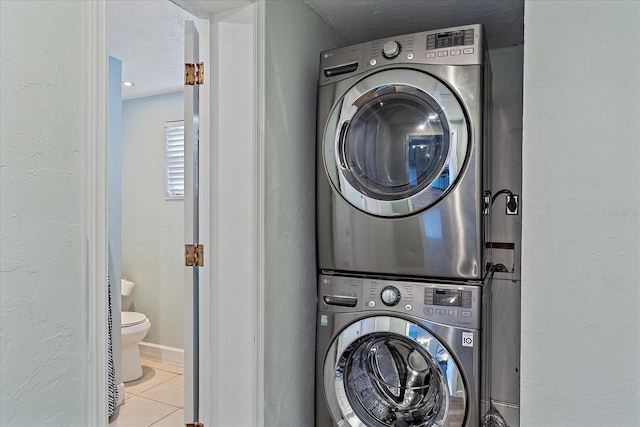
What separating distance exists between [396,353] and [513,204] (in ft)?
3.61

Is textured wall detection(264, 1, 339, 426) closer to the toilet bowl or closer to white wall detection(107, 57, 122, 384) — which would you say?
white wall detection(107, 57, 122, 384)

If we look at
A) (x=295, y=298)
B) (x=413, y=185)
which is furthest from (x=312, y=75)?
(x=295, y=298)

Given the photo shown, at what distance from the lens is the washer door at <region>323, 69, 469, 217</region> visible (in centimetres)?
160

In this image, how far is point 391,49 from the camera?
5.54 ft

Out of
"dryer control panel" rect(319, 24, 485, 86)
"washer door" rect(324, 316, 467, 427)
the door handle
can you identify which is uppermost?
"dryer control panel" rect(319, 24, 485, 86)

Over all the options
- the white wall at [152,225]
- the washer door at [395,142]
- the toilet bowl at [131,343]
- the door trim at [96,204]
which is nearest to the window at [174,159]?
the white wall at [152,225]

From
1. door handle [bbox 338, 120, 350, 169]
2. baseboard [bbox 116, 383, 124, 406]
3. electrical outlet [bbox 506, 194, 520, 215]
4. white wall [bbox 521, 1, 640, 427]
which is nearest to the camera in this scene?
white wall [bbox 521, 1, 640, 427]

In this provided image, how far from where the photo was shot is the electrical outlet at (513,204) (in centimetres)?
229

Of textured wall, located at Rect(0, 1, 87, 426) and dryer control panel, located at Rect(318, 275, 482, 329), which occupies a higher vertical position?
textured wall, located at Rect(0, 1, 87, 426)

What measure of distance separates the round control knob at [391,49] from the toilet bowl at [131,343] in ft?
9.02

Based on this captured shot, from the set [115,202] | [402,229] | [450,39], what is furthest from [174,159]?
[450,39]

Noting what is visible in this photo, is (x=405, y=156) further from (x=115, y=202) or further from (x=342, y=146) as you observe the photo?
(x=115, y=202)

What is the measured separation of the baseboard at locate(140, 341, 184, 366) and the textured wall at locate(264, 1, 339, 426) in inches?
85.4

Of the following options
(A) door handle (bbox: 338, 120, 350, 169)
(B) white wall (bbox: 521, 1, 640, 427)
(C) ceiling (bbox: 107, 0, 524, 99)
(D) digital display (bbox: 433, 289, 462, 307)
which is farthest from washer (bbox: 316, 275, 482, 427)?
(C) ceiling (bbox: 107, 0, 524, 99)
